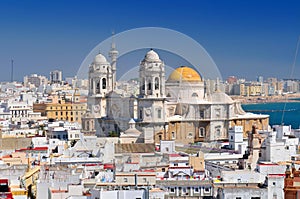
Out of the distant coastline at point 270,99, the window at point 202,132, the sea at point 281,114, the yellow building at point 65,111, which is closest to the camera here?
the window at point 202,132

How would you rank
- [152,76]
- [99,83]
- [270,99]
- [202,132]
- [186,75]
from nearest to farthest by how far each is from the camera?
[152,76] → [202,132] → [99,83] → [186,75] → [270,99]

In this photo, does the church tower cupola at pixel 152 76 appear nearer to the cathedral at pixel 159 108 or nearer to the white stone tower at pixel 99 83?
the cathedral at pixel 159 108

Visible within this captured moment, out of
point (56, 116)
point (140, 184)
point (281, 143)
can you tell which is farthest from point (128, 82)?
point (140, 184)

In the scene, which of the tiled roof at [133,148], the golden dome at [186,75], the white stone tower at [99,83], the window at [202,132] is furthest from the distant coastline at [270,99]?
the tiled roof at [133,148]

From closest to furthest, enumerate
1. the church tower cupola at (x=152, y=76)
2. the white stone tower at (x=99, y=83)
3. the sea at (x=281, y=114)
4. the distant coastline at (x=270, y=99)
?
the church tower cupola at (x=152, y=76) < the white stone tower at (x=99, y=83) < the sea at (x=281, y=114) < the distant coastline at (x=270, y=99)

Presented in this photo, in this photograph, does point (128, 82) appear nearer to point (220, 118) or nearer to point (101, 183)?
point (220, 118)

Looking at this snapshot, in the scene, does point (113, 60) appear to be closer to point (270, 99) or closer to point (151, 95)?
point (151, 95)

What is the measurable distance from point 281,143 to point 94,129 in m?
7.84

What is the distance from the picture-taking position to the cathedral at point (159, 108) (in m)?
17.5

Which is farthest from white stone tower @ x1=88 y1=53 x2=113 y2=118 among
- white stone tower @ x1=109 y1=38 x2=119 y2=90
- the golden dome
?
the golden dome

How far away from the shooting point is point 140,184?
345 inches

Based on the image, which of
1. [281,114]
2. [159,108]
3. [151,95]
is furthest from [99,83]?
[281,114]

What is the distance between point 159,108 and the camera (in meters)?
17.6

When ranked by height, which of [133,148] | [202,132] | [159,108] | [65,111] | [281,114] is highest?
[281,114]
